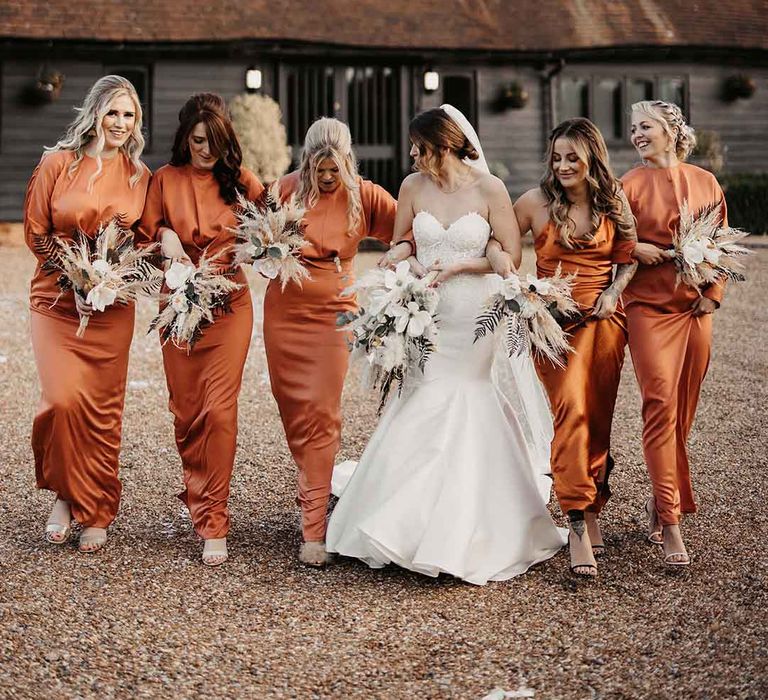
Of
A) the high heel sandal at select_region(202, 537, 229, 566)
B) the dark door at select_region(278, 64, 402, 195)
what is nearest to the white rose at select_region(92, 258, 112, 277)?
the high heel sandal at select_region(202, 537, 229, 566)

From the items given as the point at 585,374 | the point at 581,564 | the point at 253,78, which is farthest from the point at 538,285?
the point at 253,78

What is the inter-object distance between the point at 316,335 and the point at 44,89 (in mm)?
15468

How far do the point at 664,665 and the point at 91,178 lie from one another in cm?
354

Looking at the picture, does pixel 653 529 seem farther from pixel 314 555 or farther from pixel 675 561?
pixel 314 555

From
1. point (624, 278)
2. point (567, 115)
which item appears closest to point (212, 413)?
point (624, 278)

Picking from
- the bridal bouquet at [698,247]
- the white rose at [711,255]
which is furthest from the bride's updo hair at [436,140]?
the white rose at [711,255]

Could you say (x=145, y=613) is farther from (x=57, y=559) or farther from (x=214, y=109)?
(x=214, y=109)

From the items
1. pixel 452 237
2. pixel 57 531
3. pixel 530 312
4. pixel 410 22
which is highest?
pixel 410 22

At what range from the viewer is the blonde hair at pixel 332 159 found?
524cm

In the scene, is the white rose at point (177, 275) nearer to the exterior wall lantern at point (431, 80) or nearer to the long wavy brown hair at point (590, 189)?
the long wavy brown hair at point (590, 189)

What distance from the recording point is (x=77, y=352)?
5406 millimetres

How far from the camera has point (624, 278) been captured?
5285 mm

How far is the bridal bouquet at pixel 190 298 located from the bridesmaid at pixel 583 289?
1559 mm

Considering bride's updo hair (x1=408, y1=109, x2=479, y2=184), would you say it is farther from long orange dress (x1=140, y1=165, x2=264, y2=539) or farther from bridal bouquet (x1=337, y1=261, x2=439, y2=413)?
long orange dress (x1=140, y1=165, x2=264, y2=539)
